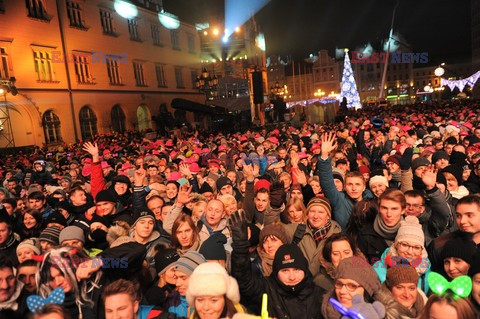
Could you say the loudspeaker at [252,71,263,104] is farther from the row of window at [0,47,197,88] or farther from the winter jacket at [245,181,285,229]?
the winter jacket at [245,181,285,229]

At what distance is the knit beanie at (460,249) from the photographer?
3.00 m

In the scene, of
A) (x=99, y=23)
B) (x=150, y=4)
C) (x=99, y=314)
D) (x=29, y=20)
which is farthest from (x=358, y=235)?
(x=150, y=4)

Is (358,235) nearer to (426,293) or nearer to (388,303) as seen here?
(426,293)

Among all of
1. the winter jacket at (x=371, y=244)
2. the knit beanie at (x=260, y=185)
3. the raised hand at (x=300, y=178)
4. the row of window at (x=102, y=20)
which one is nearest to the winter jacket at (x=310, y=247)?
the winter jacket at (x=371, y=244)

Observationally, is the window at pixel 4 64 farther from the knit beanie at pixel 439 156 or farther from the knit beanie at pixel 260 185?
the knit beanie at pixel 439 156

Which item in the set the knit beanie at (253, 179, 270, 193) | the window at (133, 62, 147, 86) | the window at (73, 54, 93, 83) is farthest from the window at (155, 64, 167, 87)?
the knit beanie at (253, 179, 270, 193)

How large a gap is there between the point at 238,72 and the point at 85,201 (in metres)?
43.0

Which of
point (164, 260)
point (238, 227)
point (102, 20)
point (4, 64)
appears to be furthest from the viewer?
point (102, 20)

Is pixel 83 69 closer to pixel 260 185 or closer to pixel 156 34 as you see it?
pixel 156 34

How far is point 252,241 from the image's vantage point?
13.7 ft

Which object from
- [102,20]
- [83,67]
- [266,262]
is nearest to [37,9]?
[83,67]

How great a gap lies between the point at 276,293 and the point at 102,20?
29.5m

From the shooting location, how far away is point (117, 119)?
28.9 m

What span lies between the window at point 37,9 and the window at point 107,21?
489 cm
